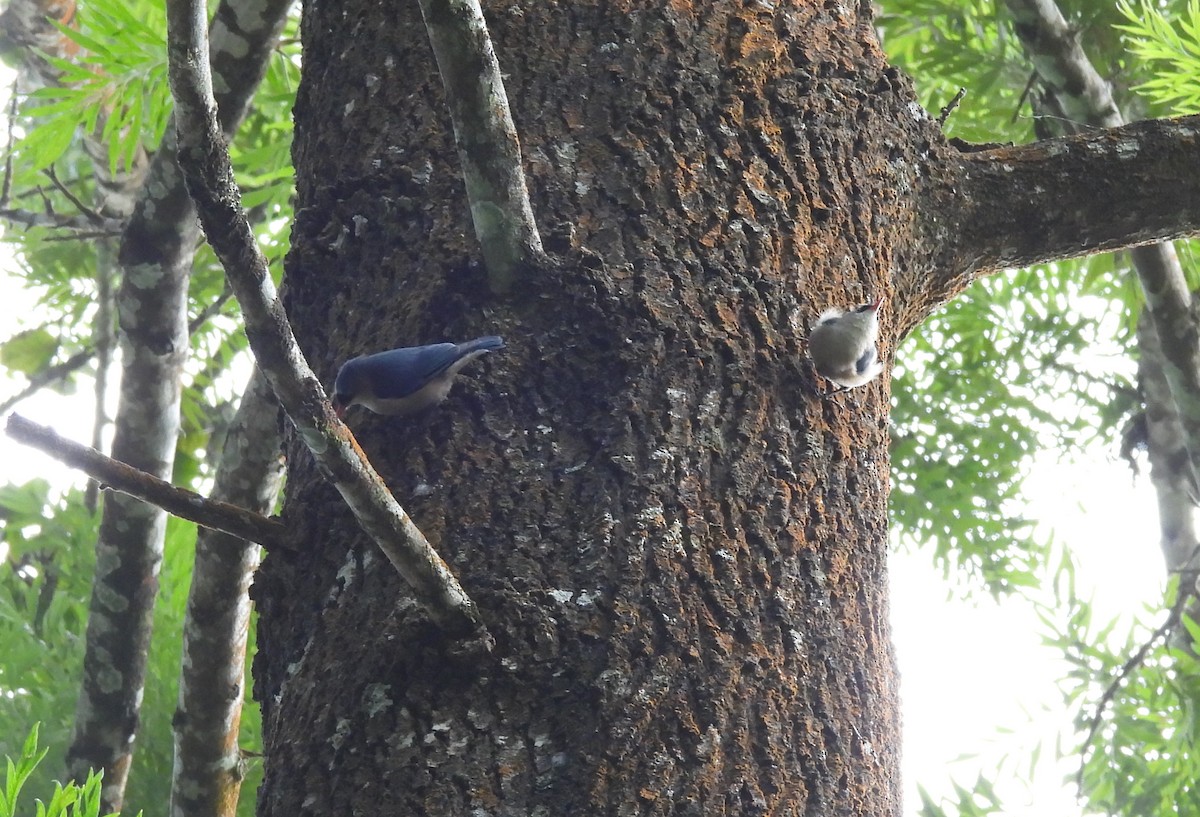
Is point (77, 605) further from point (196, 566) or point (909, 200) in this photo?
point (909, 200)

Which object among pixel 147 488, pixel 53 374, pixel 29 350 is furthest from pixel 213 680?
pixel 29 350

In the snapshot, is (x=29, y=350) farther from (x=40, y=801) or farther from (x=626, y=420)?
(x=626, y=420)

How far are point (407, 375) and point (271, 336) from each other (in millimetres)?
301

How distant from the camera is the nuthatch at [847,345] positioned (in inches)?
51.5

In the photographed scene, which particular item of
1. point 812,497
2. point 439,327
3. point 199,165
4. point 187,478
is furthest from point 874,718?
point 187,478

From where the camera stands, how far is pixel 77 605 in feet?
9.09

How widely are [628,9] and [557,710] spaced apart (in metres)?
0.92

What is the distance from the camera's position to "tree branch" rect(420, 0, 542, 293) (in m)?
1.16

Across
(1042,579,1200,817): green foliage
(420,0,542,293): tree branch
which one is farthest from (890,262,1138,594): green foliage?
(420,0,542,293): tree branch

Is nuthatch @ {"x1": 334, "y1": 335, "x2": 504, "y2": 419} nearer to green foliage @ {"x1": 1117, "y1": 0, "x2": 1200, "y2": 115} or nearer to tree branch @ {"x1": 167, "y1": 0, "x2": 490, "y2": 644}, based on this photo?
tree branch @ {"x1": 167, "y1": 0, "x2": 490, "y2": 644}

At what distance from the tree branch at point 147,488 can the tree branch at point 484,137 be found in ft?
1.25

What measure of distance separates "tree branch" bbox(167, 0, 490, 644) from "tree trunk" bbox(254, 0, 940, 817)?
7 centimetres

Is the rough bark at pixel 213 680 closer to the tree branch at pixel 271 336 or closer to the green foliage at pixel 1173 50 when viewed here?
the tree branch at pixel 271 336

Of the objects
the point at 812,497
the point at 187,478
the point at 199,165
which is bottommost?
the point at 812,497
